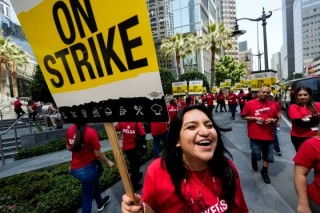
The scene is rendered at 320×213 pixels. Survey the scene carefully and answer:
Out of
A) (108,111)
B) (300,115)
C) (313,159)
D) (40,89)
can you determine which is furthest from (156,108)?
(40,89)

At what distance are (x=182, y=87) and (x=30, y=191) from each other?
14.1 meters

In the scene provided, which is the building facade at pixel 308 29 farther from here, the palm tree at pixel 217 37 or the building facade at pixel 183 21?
the palm tree at pixel 217 37

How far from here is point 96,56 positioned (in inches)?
65.5

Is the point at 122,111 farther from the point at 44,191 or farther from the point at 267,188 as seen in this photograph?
the point at 44,191

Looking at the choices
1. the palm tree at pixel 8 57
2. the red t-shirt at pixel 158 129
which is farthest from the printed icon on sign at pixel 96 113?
the palm tree at pixel 8 57

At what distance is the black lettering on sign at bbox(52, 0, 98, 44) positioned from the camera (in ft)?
5.22

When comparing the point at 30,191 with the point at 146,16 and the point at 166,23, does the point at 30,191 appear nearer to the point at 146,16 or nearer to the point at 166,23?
the point at 146,16

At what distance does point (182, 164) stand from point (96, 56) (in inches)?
39.2

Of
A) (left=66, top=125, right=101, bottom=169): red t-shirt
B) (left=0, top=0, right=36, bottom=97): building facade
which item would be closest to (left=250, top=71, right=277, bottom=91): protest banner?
(left=66, top=125, right=101, bottom=169): red t-shirt

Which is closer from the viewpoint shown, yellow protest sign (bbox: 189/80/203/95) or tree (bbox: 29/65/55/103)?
tree (bbox: 29/65/55/103)

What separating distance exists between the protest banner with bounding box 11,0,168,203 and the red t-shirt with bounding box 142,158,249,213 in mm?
358

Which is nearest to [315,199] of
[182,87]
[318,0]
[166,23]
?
[182,87]

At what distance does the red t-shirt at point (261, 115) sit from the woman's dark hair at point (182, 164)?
356 cm

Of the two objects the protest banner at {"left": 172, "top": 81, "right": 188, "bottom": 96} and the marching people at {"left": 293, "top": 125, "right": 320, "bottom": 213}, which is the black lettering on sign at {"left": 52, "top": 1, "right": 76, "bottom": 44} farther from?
the protest banner at {"left": 172, "top": 81, "right": 188, "bottom": 96}
